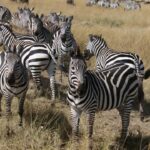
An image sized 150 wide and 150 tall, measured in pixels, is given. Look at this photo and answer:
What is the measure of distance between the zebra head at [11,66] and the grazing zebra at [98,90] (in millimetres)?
1251

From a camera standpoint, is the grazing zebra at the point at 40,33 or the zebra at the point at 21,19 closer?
the grazing zebra at the point at 40,33

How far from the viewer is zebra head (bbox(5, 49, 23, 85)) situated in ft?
29.1

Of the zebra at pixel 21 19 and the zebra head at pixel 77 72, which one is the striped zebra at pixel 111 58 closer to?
the zebra head at pixel 77 72

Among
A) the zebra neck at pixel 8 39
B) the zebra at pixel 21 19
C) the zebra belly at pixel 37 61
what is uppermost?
the zebra at pixel 21 19

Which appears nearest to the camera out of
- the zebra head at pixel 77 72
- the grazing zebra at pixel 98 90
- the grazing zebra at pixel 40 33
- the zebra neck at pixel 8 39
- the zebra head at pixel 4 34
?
the zebra head at pixel 77 72

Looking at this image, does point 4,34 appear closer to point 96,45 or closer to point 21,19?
point 96,45

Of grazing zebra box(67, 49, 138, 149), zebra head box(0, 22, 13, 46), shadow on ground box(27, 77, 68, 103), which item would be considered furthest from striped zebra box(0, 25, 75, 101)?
grazing zebra box(67, 49, 138, 149)

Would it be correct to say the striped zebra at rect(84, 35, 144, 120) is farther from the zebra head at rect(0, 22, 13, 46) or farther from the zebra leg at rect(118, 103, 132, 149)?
the zebra head at rect(0, 22, 13, 46)

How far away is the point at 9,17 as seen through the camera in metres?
23.5

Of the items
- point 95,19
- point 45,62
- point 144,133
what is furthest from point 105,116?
point 95,19

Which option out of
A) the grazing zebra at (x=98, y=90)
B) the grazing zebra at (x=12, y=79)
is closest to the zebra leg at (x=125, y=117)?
the grazing zebra at (x=98, y=90)

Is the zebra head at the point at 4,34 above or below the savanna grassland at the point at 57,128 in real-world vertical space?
above

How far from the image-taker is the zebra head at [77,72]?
7992 millimetres

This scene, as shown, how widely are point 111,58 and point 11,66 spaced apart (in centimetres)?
391
